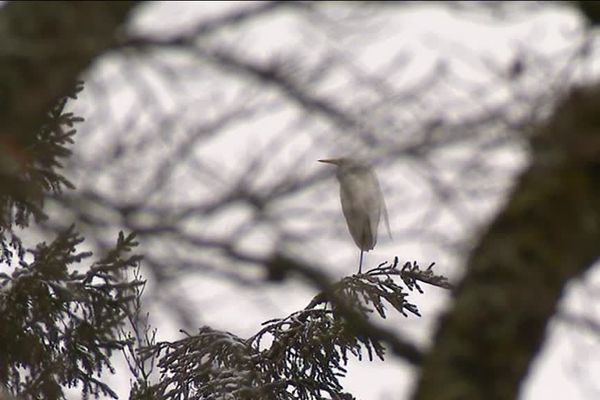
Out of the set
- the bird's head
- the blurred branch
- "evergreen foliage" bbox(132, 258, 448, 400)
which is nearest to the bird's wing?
"evergreen foliage" bbox(132, 258, 448, 400)

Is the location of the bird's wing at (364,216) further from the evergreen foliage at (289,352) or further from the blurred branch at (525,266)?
the blurred branch at (525,266)

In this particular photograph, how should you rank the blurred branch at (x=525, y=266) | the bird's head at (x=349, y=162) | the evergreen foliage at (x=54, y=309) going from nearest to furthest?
the blurred branch at (x=525, y=266)
the bird's head at (x=349, y=162)
the evergreen foliage at (x=54, y=309)

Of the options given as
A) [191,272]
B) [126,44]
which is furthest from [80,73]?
[191,272]

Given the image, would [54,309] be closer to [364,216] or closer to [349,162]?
[349,162]

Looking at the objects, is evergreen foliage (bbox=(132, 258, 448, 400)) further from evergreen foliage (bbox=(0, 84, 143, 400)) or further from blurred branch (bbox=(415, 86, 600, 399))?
blurred branch (bbox=(415, 86, 600, 399))

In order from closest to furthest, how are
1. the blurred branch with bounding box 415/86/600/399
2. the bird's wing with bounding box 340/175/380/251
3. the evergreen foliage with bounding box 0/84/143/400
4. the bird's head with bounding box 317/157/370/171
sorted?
1. the blurred branch with bounding box 415/86/600/399
2. the bird's head with bounding box 317/157/370/171
3. the evergreen foliage with bounding box 0/84/143/400
4. the bird's wing with bounding box 340/175/380/251

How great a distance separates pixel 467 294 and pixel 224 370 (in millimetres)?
3165

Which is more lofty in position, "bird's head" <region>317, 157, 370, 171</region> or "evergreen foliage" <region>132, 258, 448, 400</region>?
"evergreen foliage" <region>132, 258, 448, 400</region>

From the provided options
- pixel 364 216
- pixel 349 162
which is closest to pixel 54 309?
pixel 349 162

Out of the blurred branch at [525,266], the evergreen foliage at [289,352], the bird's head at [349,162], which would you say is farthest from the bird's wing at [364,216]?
the blurred branch at [525,266]

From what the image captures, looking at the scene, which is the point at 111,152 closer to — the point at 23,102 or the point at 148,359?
the point at 23,102

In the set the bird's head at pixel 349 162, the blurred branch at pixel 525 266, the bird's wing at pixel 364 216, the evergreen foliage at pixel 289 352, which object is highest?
the bird's wing at pixel 364 216

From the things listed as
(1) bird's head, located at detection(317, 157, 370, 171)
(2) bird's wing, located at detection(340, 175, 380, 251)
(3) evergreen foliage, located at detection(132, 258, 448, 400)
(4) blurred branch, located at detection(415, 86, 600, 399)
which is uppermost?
(2) bird's wing, located at detection(340, 175, 380, 251)

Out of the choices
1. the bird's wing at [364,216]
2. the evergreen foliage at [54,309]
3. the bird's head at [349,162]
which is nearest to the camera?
the bird's head at [349,162]
